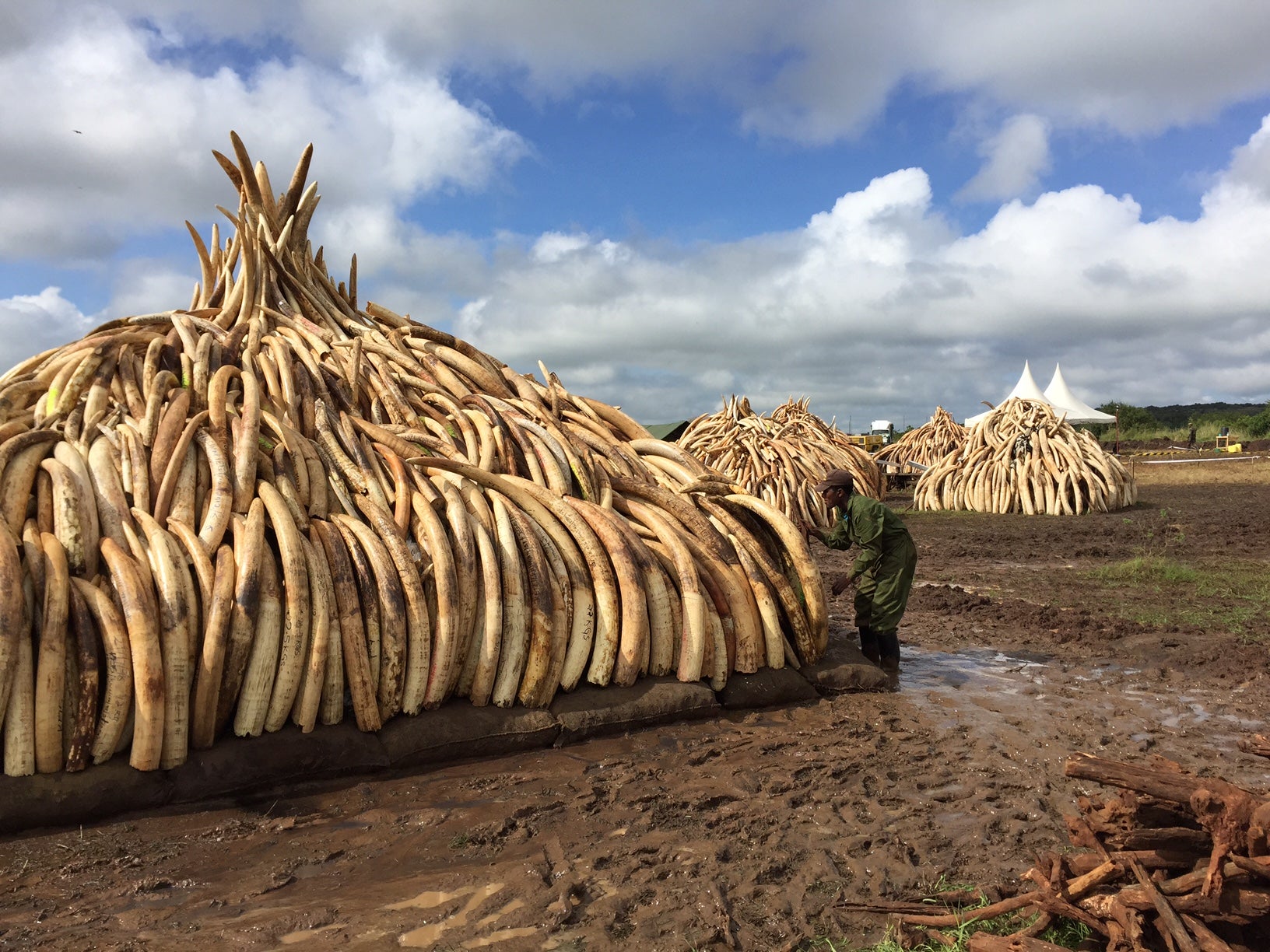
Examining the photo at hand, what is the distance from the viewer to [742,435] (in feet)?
53.6

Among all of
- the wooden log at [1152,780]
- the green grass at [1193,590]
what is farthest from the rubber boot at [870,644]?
the wooden log at [1152,780]

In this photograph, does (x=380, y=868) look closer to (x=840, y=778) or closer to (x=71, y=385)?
(x=840, y=778)

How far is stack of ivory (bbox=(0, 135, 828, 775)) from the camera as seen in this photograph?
357cm

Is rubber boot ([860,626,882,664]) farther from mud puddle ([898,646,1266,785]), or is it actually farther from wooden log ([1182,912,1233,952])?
wooden log ([1182,912,1233,952])

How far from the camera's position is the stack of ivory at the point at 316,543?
3.57 m

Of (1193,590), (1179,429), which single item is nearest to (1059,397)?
(1179,429)

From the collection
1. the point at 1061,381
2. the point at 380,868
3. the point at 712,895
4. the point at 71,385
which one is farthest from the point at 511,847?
the point at 1061,381

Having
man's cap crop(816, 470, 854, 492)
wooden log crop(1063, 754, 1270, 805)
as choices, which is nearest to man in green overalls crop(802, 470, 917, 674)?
man's cap crop(816, 470, 854, 492)

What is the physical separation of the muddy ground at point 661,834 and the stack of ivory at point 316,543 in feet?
1.32

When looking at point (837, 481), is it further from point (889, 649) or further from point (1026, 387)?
point (1026, 387)

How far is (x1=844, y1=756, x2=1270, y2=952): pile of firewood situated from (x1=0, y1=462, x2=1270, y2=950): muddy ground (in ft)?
1.75

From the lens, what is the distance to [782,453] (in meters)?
15.7

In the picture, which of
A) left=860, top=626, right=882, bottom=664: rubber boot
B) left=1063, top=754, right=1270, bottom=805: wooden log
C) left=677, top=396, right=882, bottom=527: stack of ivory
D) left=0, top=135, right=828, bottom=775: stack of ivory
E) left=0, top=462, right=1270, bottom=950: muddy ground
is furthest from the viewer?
left=677, top=396, right=882, bottom=527: stack of ivory

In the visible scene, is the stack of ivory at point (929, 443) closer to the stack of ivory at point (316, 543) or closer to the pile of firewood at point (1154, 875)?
the stack of ivory at point (316, 543)
